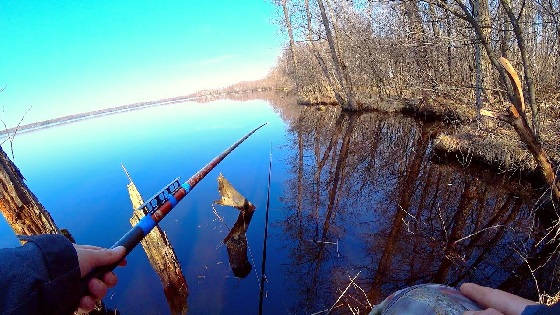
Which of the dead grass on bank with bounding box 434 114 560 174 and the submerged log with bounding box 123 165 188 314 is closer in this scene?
the submerged log with bounding box 123 165 188 314

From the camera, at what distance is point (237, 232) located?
25.0 ft

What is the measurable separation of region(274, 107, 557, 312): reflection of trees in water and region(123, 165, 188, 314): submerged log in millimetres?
2186

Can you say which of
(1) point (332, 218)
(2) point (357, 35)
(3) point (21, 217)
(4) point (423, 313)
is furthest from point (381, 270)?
(2) point (357, 35)

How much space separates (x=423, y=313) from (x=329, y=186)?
8.45 m

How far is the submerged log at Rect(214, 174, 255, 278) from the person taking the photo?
22.0ft

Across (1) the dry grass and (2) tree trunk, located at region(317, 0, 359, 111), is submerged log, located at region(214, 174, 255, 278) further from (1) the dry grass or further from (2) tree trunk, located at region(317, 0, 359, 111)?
(2) tree trunk, located at region(317, 0, 359, 111)

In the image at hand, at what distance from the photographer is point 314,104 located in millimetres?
31812

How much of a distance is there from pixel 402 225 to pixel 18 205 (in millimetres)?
7234

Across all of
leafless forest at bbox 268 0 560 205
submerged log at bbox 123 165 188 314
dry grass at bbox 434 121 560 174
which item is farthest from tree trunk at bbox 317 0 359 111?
submerged log at bbox 123 165 188 314

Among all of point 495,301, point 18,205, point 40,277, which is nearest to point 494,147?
point 495,301

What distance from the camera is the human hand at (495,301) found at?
1.13 metres

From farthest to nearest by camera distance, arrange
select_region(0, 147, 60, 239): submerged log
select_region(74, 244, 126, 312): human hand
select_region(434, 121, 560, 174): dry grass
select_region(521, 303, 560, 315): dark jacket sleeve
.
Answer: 1. select_region(434, 121, 560, 174): dry grass
2. select_region(0, 147, 60, 239): submerged log
3. select_region(74, 244, 126, 312): human hand
4. select_region(521, 303, 560, 315): dark jacket sleeve

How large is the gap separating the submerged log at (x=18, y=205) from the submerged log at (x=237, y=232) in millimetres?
3372

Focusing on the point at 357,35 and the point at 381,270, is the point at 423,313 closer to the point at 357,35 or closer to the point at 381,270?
the point at 381,270
